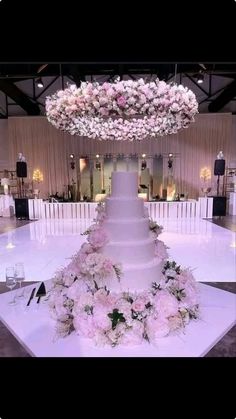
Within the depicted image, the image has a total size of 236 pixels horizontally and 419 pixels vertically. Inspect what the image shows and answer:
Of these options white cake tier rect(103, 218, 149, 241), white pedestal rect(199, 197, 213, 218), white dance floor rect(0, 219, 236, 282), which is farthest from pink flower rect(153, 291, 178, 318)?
white pedestal rect(199, 197, 213, 218)

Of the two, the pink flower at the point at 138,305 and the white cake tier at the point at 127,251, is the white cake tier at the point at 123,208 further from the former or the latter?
the pink flower at the point at 138,305

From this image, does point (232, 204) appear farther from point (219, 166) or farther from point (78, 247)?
point (78, 247)

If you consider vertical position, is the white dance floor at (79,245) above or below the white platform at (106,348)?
below

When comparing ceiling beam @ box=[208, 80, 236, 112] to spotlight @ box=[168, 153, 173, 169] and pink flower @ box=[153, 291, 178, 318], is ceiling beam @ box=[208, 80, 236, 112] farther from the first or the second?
pink flower @ box=[153, 291, 178, 318]

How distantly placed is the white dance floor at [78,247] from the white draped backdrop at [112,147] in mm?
4724

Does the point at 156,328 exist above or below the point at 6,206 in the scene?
below

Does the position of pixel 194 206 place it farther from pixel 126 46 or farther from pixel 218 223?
pixel 126 46

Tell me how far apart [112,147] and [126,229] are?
38.6 feet

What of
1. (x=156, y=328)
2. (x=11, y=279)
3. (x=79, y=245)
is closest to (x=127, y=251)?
(x=156, y=328)

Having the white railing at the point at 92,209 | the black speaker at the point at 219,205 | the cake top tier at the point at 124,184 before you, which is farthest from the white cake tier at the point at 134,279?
the black speaker at the point at 219,205

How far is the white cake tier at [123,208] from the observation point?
85.4 inches

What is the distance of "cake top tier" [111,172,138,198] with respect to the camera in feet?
7.22

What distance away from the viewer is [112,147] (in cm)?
1351
